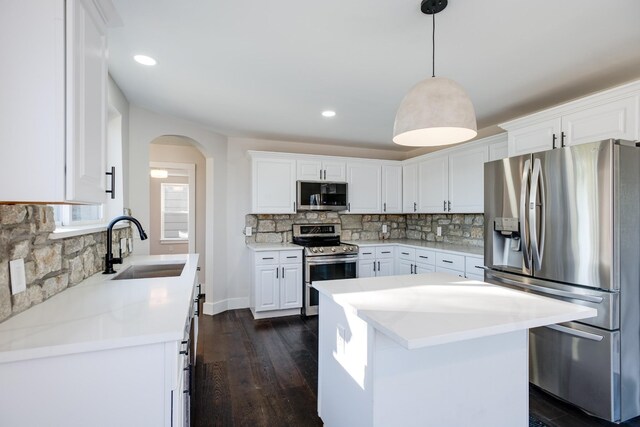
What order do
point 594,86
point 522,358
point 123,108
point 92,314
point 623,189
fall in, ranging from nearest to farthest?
point 92,314 → point 522,358 → point 623,189 → point 594,86 → point 123,108

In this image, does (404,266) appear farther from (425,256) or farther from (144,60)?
(144,60)

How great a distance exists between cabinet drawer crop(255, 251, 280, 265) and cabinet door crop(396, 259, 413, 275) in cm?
172

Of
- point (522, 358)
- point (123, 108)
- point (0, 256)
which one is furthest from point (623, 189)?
point (123, 108)

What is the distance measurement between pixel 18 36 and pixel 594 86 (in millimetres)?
3592

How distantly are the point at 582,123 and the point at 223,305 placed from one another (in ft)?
13.9

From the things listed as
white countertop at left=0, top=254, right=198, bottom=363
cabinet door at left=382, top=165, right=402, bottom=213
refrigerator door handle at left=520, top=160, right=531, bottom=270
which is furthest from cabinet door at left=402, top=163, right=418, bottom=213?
white countertop at left=0, top=254, right=198, bottom=363

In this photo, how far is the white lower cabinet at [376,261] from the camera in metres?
4.40

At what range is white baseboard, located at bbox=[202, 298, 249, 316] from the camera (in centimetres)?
416

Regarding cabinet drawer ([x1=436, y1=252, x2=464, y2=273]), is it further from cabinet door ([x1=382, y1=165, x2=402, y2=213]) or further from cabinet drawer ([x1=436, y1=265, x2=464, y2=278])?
cabinet door ([x1=382, y1=165, x2=402, y2=213])

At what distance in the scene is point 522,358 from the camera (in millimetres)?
1600

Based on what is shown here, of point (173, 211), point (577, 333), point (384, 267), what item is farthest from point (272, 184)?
point (577, 333)

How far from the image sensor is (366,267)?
4.41m

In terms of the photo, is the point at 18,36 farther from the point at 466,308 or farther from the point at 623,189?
the point at 623,189

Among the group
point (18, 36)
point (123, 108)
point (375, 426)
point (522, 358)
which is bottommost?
point (375, 426)
